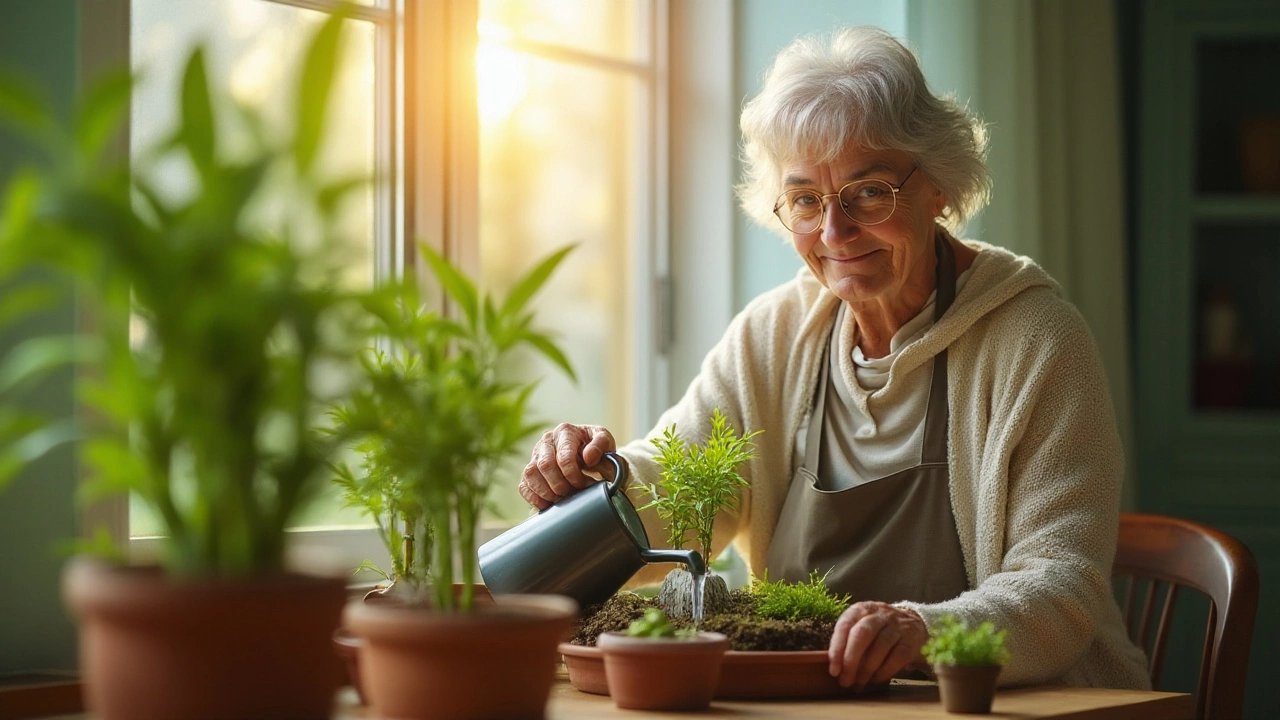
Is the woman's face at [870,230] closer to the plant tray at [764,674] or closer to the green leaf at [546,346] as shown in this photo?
the plant tray at [764,674]

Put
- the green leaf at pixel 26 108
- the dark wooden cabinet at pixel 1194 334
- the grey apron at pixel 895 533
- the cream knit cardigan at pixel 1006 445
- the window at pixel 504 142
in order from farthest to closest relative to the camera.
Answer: the dark wooden cabinet at pixel 1194 334 < the window at pixel 504 142 < the grey apron at pixel 895 533 < the cream knit cardigan at pixel 1006 445 < the green leaf at pixel 26 108

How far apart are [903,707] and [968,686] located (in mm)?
78

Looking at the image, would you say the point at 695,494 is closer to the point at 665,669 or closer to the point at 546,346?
the point at 665,669

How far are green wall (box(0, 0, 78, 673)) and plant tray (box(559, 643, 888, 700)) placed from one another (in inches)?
31.0

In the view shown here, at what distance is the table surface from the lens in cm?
115

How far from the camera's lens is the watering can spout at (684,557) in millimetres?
1302

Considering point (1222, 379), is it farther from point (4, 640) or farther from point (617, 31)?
point (4, 640)

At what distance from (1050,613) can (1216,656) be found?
1.21 feet

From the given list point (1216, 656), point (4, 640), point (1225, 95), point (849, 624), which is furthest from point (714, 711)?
point (1225, 95)

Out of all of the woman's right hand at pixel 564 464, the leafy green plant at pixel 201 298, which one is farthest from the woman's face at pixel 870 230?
the leafy green plant at pixel 201 298

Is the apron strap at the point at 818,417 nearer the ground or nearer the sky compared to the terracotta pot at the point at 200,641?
nearer the sky

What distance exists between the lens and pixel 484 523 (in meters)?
2.47

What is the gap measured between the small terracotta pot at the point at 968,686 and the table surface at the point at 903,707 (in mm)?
14

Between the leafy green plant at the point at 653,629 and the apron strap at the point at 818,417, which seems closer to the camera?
the leafy green plant at the point at 653,629
